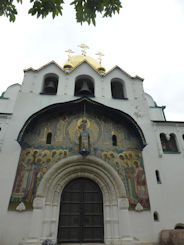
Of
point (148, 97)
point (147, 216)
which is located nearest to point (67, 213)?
point (147, 216)

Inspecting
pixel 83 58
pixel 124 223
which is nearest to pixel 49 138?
pixel 124 223

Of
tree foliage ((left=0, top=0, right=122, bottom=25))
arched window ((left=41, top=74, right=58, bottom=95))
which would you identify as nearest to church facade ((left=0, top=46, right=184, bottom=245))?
arched window ((left=41, top=74, right=58, bottom=95))

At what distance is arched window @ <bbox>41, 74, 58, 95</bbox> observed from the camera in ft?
34.2

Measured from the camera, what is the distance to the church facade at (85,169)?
6.61 m

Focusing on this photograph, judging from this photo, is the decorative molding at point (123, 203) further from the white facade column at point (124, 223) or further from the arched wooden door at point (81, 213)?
the arched wooden door at point (81, 213)

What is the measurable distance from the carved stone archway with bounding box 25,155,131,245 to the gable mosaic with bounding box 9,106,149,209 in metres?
0.33

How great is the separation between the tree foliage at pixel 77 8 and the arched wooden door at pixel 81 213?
641 centimetres

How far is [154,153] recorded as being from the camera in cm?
841

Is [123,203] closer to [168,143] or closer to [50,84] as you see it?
[168,143]

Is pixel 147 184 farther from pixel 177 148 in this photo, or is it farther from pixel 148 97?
pixel 148 97

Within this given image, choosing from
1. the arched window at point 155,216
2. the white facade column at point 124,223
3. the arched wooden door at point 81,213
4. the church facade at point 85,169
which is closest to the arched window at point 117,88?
the church facade at point 85,169

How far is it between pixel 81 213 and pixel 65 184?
134 centimetres

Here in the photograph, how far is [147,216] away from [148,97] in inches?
276

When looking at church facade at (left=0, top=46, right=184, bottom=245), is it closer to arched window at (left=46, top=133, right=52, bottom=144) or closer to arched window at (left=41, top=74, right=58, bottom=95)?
arched window at (left=46, top=133, right=52, bottom=144)
